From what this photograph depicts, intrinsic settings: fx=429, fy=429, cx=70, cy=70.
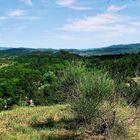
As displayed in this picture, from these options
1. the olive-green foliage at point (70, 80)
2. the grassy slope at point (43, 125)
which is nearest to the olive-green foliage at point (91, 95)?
Result: the grassy slope at point (43, 125)

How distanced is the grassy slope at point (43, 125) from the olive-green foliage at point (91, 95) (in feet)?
2.13

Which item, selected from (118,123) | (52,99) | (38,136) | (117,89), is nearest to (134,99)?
(117,89)

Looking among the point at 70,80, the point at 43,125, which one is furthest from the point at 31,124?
the point at 70,80

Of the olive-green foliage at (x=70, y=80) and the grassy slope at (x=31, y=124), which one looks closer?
the grassy slope at (x=31, y=124)

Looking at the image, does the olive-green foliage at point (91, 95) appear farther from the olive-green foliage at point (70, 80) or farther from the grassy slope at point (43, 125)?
the olive-green foliage at point (70, 80)

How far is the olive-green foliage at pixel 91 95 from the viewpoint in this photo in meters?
12.3

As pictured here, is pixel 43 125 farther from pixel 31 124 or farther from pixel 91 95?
pixel 91 95

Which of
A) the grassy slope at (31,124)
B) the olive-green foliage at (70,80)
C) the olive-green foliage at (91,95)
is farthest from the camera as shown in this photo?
the olive-green foliage at (70,80)

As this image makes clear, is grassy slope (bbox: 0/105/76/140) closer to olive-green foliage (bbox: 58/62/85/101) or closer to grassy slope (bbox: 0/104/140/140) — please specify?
grassy slope (bbox: 0/104/140/140)

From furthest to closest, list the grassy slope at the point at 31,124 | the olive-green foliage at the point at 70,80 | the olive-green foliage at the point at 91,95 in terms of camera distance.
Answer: the olive-green foliage at the point at 70,80 < the grassy slope at the point at 31,124 < the olive-green foliage at the point at 91,95

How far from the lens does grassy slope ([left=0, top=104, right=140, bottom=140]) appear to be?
40.7 ft

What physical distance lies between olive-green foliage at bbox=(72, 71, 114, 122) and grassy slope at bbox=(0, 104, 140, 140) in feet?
2.13

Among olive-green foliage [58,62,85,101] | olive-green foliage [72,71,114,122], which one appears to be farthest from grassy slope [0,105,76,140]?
olive-green foliage [72,71,114,122]

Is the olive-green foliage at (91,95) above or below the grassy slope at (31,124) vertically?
above
